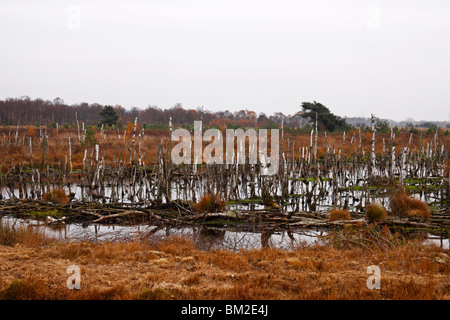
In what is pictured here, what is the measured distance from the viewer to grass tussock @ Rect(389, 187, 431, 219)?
9625 millimetres

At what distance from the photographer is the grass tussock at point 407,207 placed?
9.62 meters

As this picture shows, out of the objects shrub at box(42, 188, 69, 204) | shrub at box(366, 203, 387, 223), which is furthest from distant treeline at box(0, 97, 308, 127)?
shrub at box(366, 203, 387, 223)

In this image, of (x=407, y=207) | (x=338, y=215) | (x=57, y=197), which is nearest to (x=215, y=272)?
(x=338, y=215)

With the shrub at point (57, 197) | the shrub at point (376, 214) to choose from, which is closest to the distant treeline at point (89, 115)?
the shrub at point (57, 197)

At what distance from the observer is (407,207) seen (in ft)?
32.9

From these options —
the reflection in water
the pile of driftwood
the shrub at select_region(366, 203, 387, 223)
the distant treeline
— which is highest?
the distant treeline

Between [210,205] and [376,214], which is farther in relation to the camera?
[210,205]

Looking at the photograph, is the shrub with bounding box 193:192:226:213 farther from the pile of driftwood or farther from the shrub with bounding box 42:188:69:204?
the shrub with bounding box 42:188:69:204

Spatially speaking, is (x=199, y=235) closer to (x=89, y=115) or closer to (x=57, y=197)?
(x=57, y=197)

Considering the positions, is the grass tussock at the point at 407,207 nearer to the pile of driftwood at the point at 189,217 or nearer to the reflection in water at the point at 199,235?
the pile of driftwood at the point at 189,217

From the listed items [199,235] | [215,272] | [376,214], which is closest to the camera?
[215,272]
